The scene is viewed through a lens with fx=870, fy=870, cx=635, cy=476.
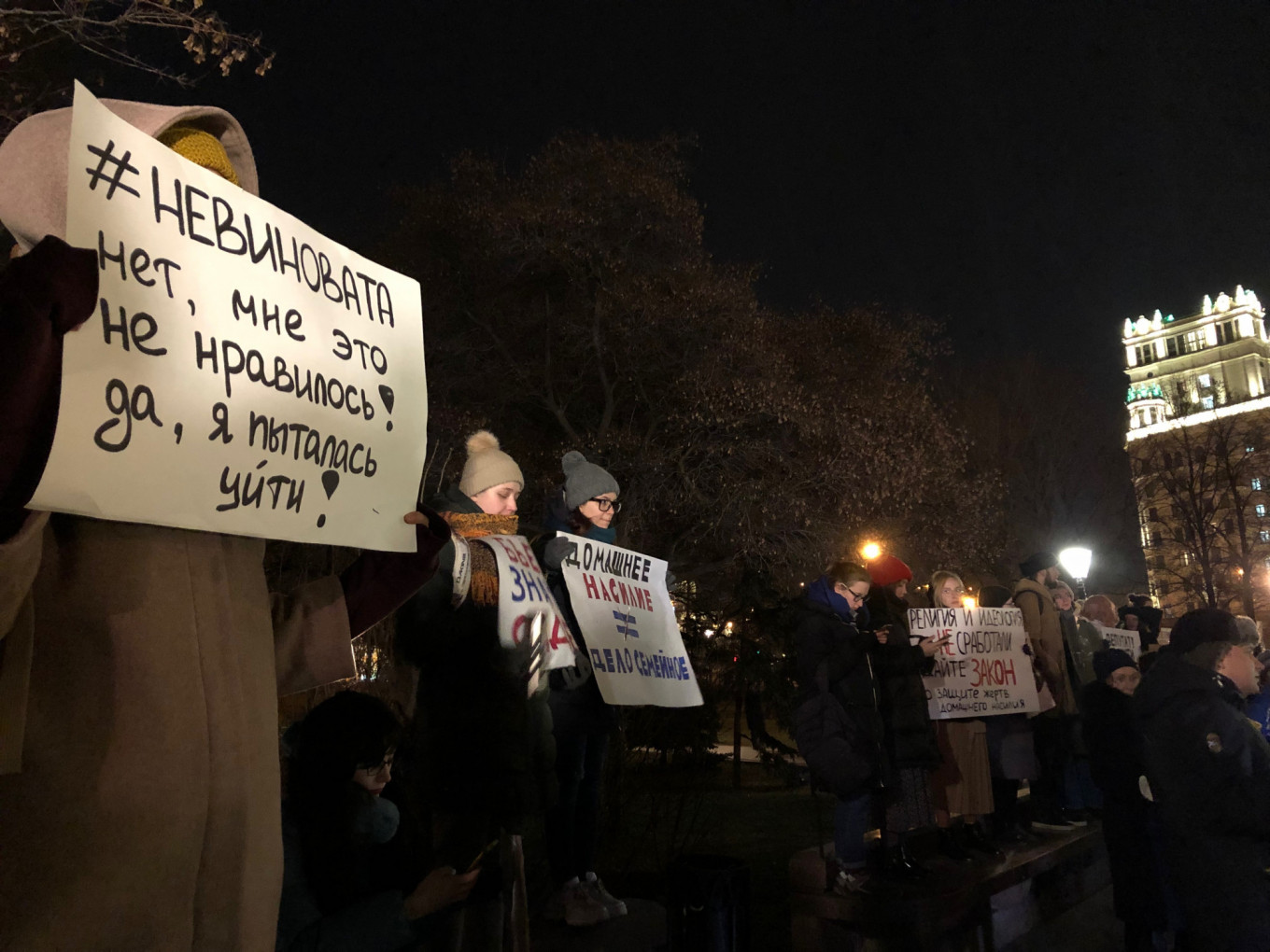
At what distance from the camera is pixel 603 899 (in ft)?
11.5

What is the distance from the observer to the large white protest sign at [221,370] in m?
1.27

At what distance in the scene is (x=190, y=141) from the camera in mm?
1568

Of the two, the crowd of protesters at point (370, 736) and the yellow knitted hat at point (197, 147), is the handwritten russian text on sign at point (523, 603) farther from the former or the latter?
the yellow knitted hat at point (197, 147)

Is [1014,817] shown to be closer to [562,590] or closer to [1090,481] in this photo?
[562,590]

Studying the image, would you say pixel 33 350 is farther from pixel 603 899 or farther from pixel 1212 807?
pixel 1212 807

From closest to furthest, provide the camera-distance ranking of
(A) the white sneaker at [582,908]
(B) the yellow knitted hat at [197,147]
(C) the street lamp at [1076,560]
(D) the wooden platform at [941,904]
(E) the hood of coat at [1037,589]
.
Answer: (B) the yellow knitted hat at [197,147]
(A) the white sneaker at [582,908]
(D) the wooden platform at [941,904]
(E) the hood of coat at [1037,589]
(C) the street lamp at [1076,560]

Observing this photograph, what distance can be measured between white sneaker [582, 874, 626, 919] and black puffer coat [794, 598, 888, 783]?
1630mm

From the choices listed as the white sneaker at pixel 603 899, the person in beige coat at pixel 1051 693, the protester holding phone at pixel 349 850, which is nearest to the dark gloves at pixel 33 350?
the protester holding phone at pixel 349 850

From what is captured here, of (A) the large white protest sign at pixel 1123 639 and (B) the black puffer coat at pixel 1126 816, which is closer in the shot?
(B) the black puffer coat at pixel 1126 816

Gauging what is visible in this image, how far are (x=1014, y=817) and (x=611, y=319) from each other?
10773 millimetres

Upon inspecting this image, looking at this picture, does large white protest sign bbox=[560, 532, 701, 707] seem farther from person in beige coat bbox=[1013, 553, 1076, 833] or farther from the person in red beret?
person in beige coat bbox=[1013, 553, 1076, 833]

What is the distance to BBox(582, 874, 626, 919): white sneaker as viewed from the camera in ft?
11.5

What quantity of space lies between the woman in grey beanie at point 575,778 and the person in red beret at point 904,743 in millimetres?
1965

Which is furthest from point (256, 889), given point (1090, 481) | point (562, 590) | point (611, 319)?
point (1090, 481)
